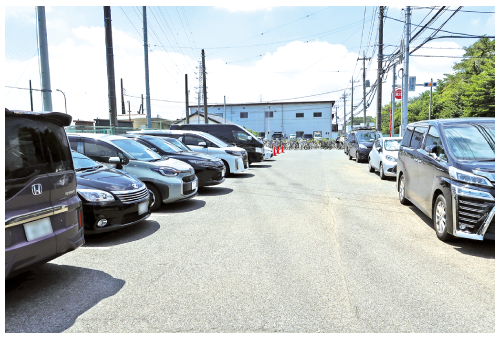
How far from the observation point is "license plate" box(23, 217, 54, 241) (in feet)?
10.6

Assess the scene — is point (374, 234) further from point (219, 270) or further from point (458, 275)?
point (219, 270)

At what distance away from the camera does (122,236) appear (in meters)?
5.73

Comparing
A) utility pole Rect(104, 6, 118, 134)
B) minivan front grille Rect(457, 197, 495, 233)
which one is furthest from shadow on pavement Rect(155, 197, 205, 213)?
utility pole Rect(104, 6, 118, 134)

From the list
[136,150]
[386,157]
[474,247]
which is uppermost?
[136,150]

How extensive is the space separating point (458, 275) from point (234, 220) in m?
3.72

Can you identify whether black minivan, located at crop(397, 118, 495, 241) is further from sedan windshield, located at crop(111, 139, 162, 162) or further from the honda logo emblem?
sedan windshield, located at crop(111, 139, 162, 162)

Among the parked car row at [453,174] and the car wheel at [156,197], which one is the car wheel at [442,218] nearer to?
the parked car row at [453,174]

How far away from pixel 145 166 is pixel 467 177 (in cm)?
583

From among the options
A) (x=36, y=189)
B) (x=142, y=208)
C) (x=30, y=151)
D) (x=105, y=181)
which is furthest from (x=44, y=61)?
(x=36, y=189)

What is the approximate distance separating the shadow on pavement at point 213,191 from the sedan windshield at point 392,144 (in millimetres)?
6268

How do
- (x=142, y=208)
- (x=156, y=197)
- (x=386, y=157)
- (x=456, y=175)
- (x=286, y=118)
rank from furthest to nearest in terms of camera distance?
(x=286, y=118)
(x=386, y=157)
(x=156, y=197)
(x=142, y=208)
(x=456, y=175)

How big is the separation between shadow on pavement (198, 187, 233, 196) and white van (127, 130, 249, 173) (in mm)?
2395

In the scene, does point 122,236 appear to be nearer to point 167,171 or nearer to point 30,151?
point 167,171

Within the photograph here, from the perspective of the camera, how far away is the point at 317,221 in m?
6.60
